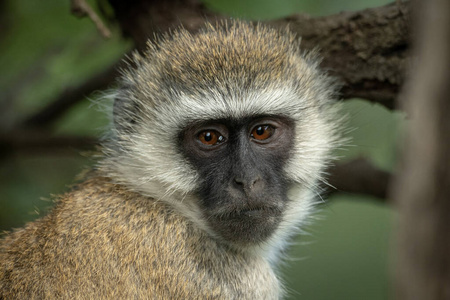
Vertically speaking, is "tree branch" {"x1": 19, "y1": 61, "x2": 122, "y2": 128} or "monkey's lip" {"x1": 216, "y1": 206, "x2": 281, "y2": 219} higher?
"tree branch" {"x1": 19, "y1": 61, "x2": 122, "y2": 128}

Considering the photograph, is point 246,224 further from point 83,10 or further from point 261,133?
point 83,10

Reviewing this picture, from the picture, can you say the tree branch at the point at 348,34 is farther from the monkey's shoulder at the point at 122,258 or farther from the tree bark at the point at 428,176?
the tree bark at the point at 428,176

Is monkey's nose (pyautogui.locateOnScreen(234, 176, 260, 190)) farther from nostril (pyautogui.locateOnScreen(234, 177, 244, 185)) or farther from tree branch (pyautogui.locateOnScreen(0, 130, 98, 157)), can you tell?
tree branch (pyautogui.locateOnScreen(0, 130, 98, 157))

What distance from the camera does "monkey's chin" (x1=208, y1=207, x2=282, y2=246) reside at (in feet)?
11.6

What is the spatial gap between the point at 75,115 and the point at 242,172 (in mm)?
3877

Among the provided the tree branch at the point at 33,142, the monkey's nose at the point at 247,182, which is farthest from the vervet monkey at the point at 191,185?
the tree branch at the point at 33,142

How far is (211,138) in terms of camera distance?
376 cm

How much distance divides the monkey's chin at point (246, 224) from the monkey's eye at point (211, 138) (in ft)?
1.57

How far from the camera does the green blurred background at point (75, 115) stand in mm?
5301

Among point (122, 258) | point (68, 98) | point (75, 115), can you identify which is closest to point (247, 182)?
point (122, 258)

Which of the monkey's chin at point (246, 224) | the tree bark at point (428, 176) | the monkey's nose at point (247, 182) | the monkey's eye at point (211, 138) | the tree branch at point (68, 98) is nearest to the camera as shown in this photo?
the tree bark at point (428, 176)

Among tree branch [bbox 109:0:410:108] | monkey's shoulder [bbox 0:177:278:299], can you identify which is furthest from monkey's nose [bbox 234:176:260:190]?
tree branch [bbox 109:0:410:108]

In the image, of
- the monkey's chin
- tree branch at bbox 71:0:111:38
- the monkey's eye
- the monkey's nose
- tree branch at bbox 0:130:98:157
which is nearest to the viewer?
the monkey's nose

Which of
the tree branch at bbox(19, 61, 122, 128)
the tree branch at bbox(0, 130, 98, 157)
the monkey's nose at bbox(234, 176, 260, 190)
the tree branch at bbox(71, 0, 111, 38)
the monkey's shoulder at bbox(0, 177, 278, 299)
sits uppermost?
the tree branch at bbox(71, 0, 111, 38)
